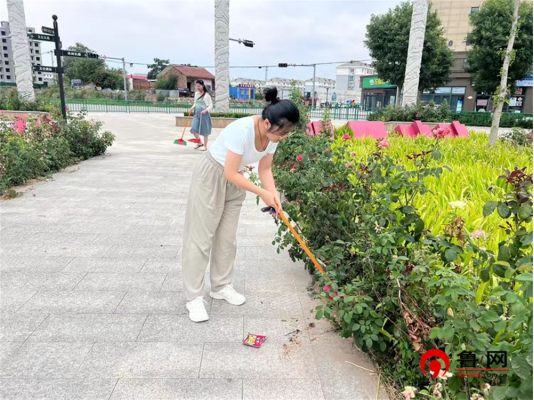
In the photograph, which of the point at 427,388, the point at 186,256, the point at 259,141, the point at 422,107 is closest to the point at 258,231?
the point at 186,256

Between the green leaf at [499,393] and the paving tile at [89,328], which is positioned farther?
the paving tile at [89,328]

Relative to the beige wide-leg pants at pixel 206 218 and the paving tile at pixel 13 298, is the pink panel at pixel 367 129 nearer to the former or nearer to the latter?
the beige wide-leg pants at pixel 206 218

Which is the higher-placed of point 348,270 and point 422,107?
point 422,107

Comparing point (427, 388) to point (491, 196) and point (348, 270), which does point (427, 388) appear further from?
point (491, 196)

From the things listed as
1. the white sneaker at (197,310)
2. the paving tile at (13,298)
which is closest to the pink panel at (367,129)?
the white sneaker at (197,310)

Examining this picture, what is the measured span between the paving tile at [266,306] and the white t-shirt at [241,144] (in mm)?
1066

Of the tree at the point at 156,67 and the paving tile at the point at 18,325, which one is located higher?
the tree at the point at 156,67

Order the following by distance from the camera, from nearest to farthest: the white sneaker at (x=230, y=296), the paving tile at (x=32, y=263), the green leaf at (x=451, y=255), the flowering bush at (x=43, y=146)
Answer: the green leaf at (x=451, y=255) < the white sneaker at (x=230, y=296) < the paving tile at (x=32, y=263) < the flowering bush at (x=43, y=146)

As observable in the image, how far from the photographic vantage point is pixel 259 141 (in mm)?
2352

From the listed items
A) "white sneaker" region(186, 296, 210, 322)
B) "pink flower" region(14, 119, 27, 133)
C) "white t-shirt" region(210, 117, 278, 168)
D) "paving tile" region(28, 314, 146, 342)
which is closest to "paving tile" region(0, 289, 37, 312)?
"paving tile" region(28, 314, 146, 342)

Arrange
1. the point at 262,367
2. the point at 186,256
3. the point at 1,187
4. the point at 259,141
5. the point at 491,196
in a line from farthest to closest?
the point at 1,187, the point at 491,196, the point at 186,256, the point at 259,141, the point at 262,367

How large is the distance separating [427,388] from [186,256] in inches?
61.6

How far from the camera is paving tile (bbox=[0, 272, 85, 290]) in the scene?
9.74ft

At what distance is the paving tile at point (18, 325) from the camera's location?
2355mm
